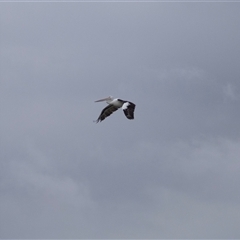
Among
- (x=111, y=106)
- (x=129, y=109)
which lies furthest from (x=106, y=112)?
(x=129, y=109)

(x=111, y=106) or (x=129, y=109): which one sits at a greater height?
(x=111, y=106)

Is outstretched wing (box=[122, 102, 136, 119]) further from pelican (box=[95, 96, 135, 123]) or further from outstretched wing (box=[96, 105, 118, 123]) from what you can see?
outstretched wing (box=[96, 105, 118, 123])

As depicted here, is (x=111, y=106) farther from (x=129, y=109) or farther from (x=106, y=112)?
(x=129, y=109)

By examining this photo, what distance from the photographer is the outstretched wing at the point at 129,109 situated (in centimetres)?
15784

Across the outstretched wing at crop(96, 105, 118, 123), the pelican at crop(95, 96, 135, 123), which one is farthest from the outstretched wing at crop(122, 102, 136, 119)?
the outstretched wing at crop(96, 105, 118, 123)

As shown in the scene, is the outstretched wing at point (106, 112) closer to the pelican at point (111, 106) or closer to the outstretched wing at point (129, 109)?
the pelican at point (111, 106)

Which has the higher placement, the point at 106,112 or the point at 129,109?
the point at 106,112

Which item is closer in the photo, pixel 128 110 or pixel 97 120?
pixel 128 110

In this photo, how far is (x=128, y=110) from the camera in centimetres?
15875

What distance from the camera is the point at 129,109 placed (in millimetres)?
159000

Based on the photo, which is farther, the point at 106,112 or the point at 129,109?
the point at 106,112

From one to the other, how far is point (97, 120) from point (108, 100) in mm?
3461

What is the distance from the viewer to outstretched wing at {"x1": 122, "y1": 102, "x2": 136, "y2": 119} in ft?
518

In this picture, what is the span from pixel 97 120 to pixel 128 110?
454 inches
